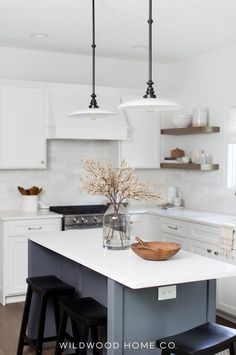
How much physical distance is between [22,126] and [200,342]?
3.75 m

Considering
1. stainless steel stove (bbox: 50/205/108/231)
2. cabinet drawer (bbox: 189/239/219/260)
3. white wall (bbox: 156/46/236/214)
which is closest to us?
cabinet drawer (bbox: 189/239/219/260)

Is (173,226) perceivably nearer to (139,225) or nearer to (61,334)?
(139,225)

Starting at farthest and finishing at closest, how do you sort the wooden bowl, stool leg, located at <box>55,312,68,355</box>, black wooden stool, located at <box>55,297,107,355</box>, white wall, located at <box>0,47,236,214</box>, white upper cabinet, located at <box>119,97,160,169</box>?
white upper cabinet, located at <box>119,97,160,169</box> < white wall, located at <box>0,47,236,214</box> < stool leg, located at <box>55,312,68,355</box> < the wooden bowl < black wooden stool, located at <box>55,297,107,355</box>

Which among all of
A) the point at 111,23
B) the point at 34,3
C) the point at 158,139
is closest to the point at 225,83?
the point at 158,139

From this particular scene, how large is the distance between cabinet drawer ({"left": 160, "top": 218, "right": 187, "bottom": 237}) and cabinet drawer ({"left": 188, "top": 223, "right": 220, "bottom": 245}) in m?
0.12

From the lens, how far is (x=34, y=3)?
4.34 metres

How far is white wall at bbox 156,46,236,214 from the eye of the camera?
234 inches

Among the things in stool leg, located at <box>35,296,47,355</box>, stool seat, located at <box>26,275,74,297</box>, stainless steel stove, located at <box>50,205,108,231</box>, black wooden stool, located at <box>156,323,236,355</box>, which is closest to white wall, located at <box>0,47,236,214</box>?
stainless steel stove, located at <box>50,205,108,231</box>

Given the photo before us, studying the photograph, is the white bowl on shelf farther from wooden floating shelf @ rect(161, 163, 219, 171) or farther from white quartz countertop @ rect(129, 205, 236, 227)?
white quartz countertop @ rect(129, 205, 236, 227)

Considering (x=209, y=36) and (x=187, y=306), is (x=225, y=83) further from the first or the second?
(x=187, y=306)

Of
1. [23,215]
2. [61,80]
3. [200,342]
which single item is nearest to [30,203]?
[23,215]

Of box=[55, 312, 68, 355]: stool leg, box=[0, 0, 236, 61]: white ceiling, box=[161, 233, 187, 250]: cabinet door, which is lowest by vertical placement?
box=[55, 312, 68, 355]: stool leg

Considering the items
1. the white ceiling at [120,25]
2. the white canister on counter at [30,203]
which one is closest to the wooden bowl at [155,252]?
the white ceiling at [120,25]

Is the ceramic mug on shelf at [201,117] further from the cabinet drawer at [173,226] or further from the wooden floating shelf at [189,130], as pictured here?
the cabinet drawer at [173,226]
